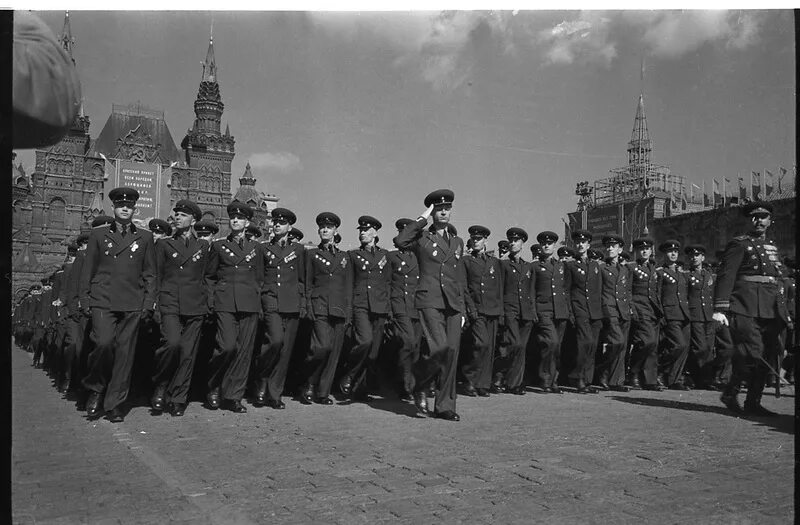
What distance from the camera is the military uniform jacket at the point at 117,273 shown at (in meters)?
5.84

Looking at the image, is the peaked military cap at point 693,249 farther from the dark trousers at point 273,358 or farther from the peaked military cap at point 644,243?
the dark trousers at point 273,358

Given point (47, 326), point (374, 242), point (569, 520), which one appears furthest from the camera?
point (47, 326)

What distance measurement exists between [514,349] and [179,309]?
4.25 metres

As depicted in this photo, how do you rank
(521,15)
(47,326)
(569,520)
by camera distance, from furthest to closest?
(47,326) → (521,15) → (569,520)

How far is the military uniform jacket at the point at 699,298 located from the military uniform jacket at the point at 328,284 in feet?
16.9

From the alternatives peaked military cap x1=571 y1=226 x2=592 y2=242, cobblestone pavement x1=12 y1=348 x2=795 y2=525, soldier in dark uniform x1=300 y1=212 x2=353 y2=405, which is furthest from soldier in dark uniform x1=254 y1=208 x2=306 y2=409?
peaked military cap x1=571 y1=226 x2=592 y2=242

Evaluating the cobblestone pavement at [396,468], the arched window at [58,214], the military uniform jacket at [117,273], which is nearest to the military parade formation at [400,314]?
the military uniform jacket at [117,273]

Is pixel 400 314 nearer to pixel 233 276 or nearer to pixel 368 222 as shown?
pixel 368 222

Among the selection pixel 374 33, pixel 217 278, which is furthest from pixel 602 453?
pixel 217 278

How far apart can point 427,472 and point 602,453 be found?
4.48 ft

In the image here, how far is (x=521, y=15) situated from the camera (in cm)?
491

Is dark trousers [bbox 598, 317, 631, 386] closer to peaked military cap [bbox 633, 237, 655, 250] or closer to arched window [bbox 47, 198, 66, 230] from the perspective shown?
peaked military cap [bbox 633, 237, 655, 250]

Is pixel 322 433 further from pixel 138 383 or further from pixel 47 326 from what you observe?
pixel 47 326

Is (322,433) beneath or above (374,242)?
beneath
